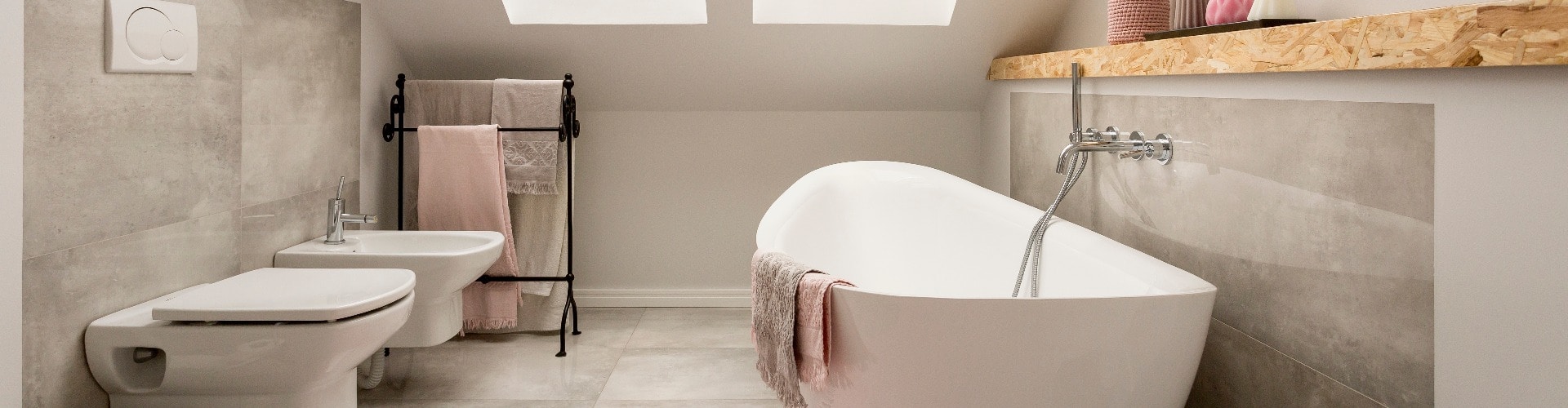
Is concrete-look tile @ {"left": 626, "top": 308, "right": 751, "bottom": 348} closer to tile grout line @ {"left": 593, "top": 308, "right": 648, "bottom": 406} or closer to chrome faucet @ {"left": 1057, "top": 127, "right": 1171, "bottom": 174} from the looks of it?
tile grout line @ {"left": 593, "top": 308, "right": 648, "bottom": 406}

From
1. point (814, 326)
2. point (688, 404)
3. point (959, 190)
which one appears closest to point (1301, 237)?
point (814, 326)

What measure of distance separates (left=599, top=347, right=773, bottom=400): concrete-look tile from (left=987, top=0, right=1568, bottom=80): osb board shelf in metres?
1.49

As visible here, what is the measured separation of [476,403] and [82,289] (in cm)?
107

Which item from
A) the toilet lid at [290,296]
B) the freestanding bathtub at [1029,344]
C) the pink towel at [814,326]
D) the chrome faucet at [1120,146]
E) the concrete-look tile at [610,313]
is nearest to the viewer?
the freestanding bathtub at [1029,344]

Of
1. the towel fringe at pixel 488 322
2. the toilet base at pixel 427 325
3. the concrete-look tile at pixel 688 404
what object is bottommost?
the concrete-look tile at pixel 688 404

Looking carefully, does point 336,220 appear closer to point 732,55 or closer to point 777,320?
point 732,55

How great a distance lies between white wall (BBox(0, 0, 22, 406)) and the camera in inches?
71.5

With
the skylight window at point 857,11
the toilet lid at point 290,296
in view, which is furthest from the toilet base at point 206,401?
the skylight window at point 857,11

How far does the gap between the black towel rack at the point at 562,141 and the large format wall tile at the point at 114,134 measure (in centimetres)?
99

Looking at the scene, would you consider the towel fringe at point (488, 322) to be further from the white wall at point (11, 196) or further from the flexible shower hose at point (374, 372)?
the white wall at point (11, 196)

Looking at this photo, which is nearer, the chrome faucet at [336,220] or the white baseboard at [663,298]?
the chrome faucet at [336,220]

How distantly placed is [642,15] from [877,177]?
1.16m

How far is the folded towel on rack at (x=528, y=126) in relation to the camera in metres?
3.63

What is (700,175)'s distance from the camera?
425 centimetres
